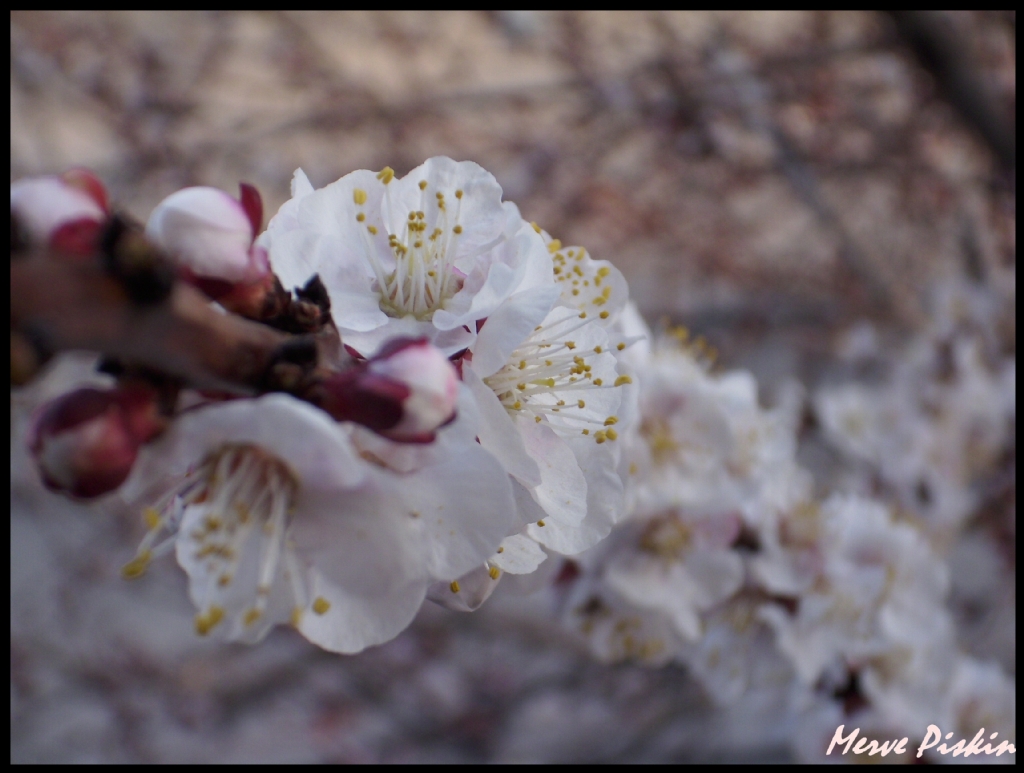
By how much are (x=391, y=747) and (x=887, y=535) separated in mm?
2204

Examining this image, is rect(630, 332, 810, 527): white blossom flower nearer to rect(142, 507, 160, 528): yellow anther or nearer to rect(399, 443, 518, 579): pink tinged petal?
rect(399, 443, 518, 579): pink tinged petal

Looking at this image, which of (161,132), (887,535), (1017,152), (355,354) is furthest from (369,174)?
(161,132)

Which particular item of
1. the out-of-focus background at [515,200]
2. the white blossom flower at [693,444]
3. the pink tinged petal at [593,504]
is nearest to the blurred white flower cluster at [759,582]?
the white blossom flower at [693,444]

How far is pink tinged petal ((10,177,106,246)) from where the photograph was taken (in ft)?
1.13

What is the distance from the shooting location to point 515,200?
9.00 ft

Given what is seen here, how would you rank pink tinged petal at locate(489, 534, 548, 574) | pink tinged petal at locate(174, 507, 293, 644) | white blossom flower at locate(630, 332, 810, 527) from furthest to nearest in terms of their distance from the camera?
white blossom flower at locate(630, 332, 810, 527)
pink tinged petal at locate(489, 534, 548, 574)
pink tinged petal at locate(174, 507, 293, 644)

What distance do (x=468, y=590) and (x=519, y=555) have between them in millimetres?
52

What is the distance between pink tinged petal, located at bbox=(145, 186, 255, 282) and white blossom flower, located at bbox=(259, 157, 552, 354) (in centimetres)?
6

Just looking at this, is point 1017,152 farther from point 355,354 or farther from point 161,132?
point 161,132

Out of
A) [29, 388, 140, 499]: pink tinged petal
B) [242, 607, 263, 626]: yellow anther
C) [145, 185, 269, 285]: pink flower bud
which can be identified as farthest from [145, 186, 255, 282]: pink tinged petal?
[242, 607, 263, 626]: yellow anther

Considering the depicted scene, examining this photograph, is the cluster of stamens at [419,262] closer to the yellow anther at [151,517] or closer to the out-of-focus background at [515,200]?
the yellow anther at [151,517]

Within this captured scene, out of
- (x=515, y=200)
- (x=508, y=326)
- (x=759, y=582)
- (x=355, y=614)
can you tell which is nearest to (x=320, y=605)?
(x=355, y=614)

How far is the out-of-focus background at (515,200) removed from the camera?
2412mm

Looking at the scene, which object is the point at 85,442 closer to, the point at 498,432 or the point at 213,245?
the point at 213,245
